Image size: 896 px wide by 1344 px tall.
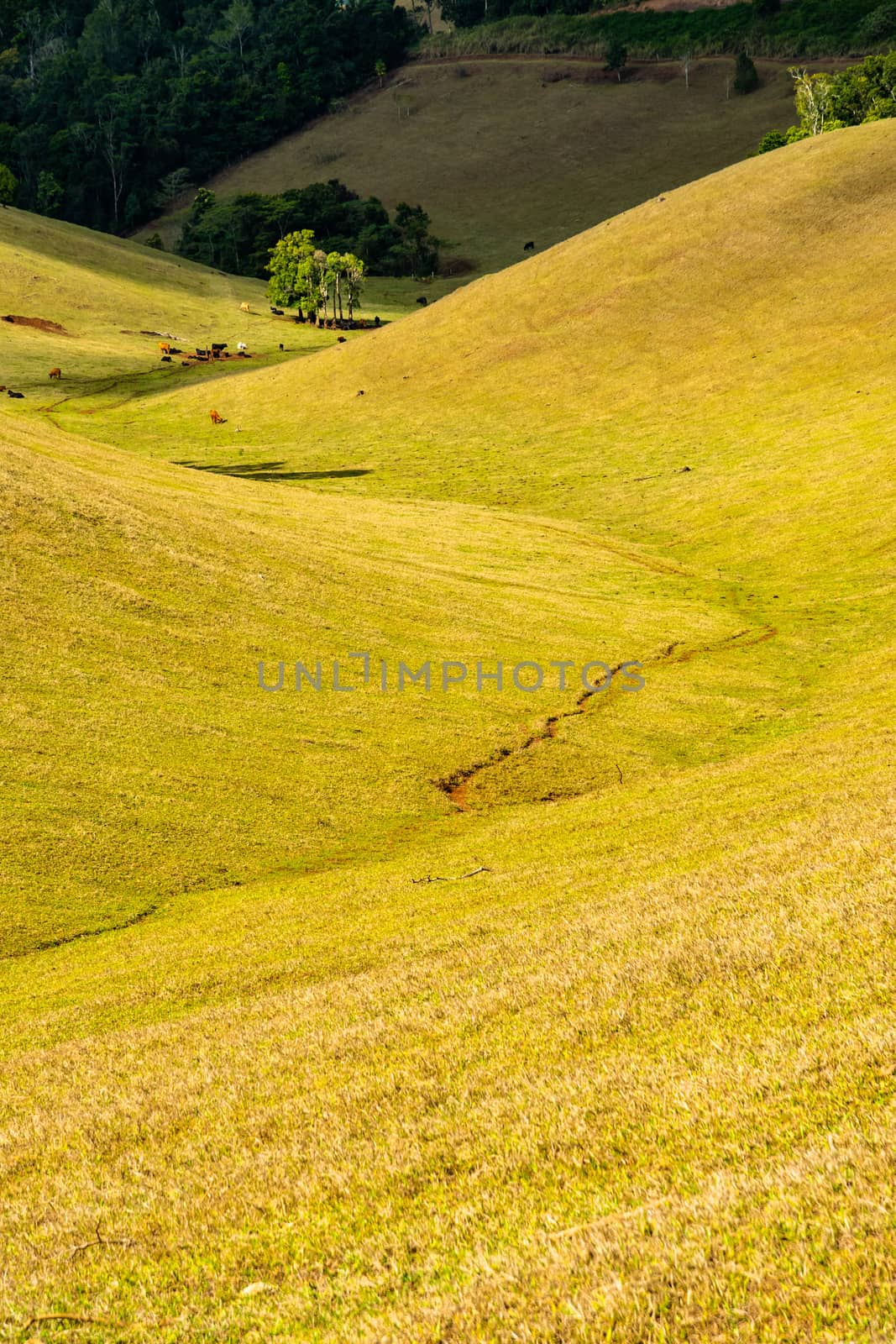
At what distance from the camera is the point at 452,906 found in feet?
67.8

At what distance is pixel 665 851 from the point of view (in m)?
20.9

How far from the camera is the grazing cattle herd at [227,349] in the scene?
10712 cm

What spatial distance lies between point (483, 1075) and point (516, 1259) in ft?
11.3

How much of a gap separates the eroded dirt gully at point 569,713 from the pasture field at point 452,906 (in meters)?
0.27

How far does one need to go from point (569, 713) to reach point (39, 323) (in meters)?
119

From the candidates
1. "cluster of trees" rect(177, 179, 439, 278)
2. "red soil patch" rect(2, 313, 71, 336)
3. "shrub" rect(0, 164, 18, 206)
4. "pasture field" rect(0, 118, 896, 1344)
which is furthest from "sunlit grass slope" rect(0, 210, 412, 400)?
"pasture field" rect(0, 118, 896, 1344)

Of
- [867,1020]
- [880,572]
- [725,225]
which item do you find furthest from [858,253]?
[867,1020]

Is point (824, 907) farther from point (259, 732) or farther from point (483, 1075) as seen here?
point (259, 732)

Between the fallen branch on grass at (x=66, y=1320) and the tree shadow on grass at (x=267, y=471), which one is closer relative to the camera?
the fallen branch on grass at (x=66, y=1320)

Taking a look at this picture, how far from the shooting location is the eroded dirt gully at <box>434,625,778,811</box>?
104ft

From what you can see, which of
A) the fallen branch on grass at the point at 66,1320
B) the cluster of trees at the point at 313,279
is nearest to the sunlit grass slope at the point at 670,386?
the cluster of trees at the point at 313,279

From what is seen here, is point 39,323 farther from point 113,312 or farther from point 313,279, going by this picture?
point 313,279

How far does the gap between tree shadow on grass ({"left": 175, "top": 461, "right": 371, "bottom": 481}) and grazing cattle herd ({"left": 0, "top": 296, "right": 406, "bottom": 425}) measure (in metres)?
16.5

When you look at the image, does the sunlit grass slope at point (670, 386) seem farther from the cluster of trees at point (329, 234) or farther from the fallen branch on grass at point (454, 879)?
the cluster of trees at point (329, 234)
